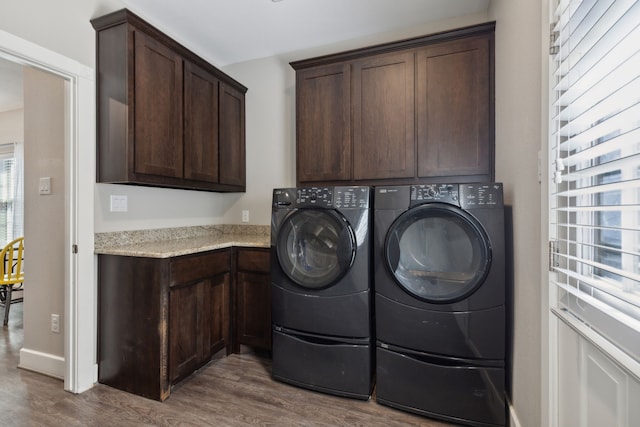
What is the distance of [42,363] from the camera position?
2.14m

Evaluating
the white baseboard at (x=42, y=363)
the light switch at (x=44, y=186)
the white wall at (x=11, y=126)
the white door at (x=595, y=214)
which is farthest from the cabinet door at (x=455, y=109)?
the white wall at (x=11, y=126)

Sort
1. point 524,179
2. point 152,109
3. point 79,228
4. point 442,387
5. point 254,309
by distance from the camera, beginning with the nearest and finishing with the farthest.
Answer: point 524,179 < point 442,387 < point 79,228 < point 152,109 < point 254,309

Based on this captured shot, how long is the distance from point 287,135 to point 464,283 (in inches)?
81.0

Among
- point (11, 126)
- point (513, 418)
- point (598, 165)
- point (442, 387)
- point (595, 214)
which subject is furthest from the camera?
point (11, 126)

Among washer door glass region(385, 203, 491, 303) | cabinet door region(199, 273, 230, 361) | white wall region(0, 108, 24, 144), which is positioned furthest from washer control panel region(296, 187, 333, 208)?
white wall region(0, 108, 24, 144)

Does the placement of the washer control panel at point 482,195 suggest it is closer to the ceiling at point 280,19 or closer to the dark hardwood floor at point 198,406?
the dark hardwood floor at point 198,406

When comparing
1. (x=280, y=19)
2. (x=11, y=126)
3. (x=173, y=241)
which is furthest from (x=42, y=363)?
(x=11, y=126)

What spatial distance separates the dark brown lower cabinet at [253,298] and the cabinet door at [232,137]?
2.71ft

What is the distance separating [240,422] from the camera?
1.68m

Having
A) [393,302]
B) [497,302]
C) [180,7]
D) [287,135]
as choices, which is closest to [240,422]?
[393,302]

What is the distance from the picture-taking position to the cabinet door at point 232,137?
2.75m

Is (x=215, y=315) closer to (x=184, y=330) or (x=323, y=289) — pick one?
(x=184, y=330)

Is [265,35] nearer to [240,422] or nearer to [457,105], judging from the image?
[457,105]

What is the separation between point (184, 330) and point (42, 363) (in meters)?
1.13
